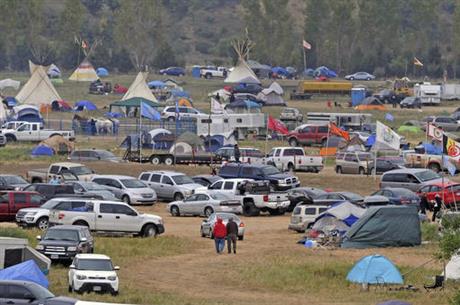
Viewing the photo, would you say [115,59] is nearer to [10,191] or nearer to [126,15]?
[126,15]

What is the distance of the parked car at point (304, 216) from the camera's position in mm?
45094

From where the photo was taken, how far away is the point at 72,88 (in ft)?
387

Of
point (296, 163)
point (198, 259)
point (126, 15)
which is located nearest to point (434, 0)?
point (126, 15)

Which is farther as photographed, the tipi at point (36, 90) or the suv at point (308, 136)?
the tipi at point (36, 90)

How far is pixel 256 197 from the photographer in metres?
50.2

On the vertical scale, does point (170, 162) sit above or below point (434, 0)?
below

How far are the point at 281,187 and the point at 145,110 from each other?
21218 mm

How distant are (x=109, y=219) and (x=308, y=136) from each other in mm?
34347

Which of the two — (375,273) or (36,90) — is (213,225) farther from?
(36,90)

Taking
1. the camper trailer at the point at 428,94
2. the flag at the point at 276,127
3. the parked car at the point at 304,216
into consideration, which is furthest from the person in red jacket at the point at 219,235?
the camper trailer at the point at 428,94

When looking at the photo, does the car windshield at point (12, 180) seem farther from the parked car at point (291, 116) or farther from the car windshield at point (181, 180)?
the parked car at point (291, 116)

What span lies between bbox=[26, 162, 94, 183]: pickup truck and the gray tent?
53.8 ft

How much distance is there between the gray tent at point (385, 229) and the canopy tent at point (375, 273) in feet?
22.2

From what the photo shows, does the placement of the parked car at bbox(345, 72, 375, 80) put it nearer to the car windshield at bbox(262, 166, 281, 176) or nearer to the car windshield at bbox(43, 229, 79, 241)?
the car windshield at bbox(262, 166, 281, 176)
